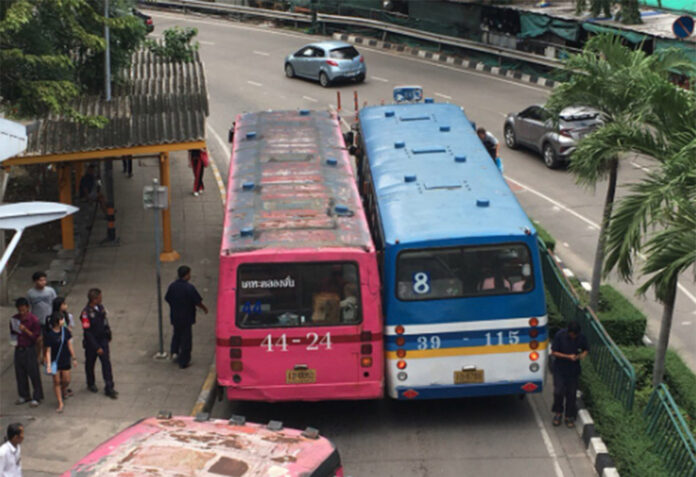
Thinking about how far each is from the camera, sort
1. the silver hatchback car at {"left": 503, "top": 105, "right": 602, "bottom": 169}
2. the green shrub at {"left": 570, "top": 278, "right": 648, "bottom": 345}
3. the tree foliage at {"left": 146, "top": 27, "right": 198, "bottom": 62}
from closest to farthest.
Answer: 1. the green shrub at {"left": 570, "top": 278, "right": 648, "bottom": 345}
2. the tree foliage at {"left": 146, "top": 27, "right": 198, "bottom": 62}
3. the silver hatchback car at {"left": 503, "top": 105, "right": 602, "bottom": 169}

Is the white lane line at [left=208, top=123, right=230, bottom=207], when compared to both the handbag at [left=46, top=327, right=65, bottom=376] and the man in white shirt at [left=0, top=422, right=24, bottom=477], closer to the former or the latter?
the handbag at [left=46, top=327, right=65, bottom=376]

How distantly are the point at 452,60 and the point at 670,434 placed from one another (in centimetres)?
2978

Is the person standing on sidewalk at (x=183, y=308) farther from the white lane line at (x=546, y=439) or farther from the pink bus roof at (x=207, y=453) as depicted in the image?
the pink bus roof at (x=207, y=453)

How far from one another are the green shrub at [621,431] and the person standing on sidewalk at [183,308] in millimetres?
5548

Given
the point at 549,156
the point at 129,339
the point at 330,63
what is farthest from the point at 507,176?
the point at 129,339

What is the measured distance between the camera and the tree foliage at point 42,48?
688 inches

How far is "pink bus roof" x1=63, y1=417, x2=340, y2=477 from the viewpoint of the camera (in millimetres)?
8805

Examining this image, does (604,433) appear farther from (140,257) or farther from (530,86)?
(530,86)

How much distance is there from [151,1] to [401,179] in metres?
39.9

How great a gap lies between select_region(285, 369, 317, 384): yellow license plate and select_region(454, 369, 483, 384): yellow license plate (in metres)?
1.80

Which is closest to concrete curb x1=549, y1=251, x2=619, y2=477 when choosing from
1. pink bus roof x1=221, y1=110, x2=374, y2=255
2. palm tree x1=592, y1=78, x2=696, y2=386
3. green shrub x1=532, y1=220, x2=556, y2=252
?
palm tree x1=592, y1=78, x2=696, y2=386

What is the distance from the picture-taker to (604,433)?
45.1 ft

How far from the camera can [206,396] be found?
50.4 ft

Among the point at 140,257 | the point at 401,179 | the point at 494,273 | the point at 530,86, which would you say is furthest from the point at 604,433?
the point at 530,86
